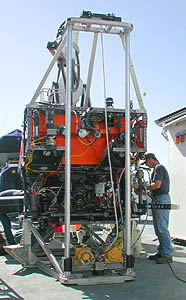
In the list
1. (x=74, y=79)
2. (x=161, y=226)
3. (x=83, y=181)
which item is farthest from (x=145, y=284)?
(x=74, y=79)

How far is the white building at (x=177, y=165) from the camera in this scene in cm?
748

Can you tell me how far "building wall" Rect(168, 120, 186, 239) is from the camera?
7.48 meters

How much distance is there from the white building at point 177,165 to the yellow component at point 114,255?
111 inches

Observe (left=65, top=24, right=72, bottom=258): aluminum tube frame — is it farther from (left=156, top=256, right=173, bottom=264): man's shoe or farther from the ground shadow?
(left=156, top=256, right=173, bottom=264): man's shoe

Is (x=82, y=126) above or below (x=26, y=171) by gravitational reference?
above

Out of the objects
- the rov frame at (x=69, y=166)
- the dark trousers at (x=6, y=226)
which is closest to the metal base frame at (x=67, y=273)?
the rov frame at (x=69, y=166)

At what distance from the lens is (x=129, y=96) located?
15.8 ft

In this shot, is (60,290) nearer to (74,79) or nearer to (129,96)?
(129,96)

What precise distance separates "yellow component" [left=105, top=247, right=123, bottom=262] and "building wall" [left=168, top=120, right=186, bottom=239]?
9.23ft

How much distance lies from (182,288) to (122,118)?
2.39 meters

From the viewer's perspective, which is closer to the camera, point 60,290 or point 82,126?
point 60,290

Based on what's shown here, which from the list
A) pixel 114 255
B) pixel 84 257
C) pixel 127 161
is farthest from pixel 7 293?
pixel 127 161

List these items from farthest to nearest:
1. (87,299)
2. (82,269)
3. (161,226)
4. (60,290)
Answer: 1. (161,226)
2. (82,269)
3. (60,290)
4. (87,299)

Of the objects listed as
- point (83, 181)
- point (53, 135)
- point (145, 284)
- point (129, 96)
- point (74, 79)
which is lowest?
point (145, 284)
